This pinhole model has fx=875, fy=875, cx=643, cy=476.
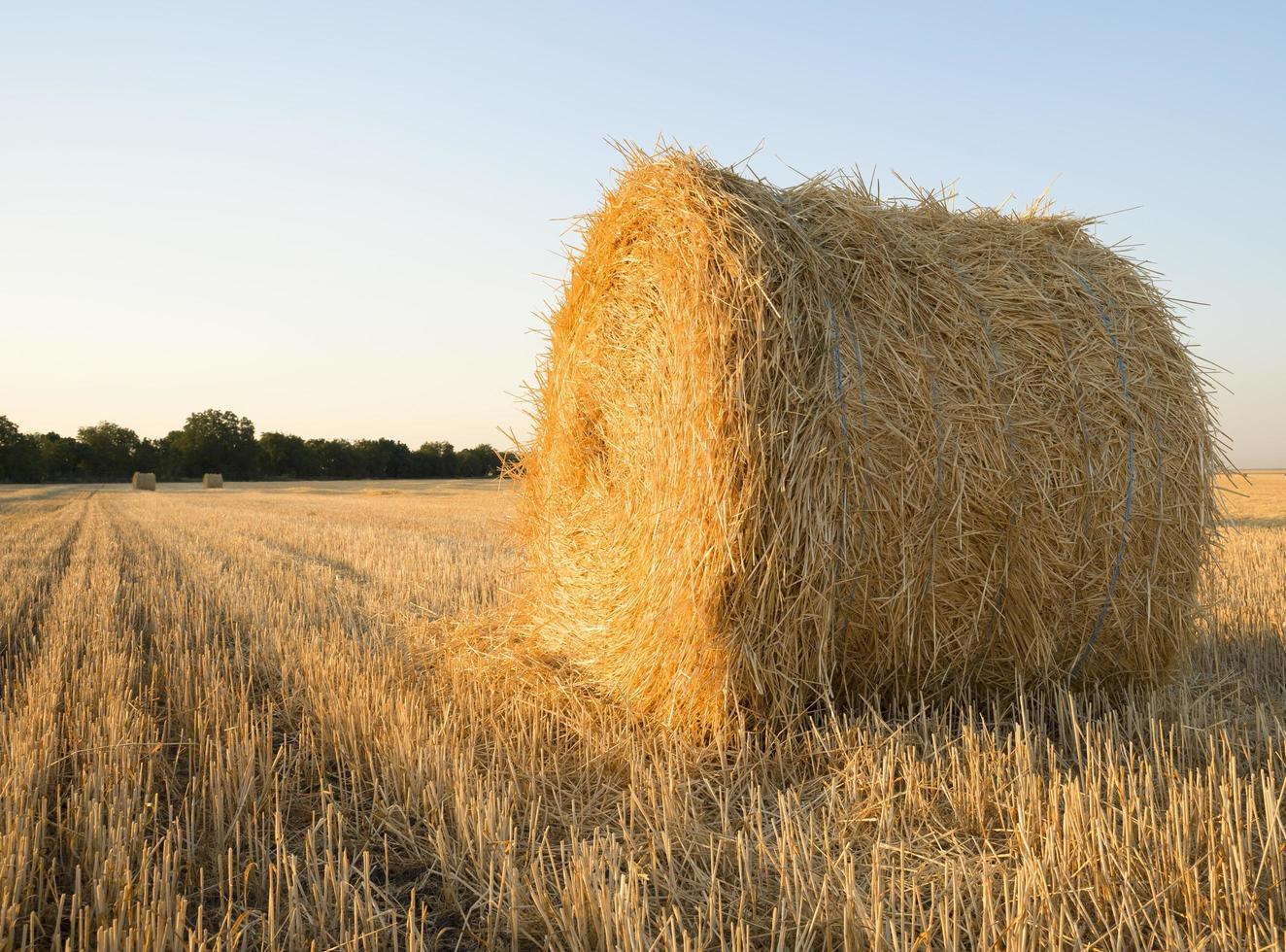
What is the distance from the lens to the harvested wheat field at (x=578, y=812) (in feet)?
7.00

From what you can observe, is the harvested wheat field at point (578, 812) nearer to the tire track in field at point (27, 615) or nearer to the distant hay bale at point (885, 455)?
the tire track in field at point (27, 615)

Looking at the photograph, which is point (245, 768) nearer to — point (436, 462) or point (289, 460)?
point (436, 462)

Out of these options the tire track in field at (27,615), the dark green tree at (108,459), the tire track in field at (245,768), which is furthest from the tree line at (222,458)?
the tire track in field at (245,768)

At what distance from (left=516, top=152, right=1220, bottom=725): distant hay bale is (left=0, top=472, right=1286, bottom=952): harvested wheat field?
28 cm

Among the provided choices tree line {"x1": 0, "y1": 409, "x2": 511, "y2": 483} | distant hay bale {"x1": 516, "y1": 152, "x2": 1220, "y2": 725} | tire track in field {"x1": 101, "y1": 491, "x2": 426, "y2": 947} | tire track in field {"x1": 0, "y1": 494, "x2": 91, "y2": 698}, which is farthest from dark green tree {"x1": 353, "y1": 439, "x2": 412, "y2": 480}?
distant hay bale {"x1": 516, "y1": 152, "x2": 1220, "y2": 725}

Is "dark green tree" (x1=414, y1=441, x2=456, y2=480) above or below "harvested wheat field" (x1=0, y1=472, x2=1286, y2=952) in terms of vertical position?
above

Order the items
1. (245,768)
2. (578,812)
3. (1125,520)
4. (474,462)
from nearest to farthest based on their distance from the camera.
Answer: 1. (578,812)
2. (245,768)
3. (1125,520)
4. (474,462)

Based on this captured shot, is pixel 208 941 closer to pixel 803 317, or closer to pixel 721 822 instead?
pixel 721 822

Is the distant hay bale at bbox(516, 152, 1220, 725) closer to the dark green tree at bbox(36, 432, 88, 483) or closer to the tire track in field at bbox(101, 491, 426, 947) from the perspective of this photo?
the tire track in field at bbox(101, 491, 426, 947)

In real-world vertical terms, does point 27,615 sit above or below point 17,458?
below

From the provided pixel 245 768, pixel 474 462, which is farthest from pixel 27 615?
pixel 474 462

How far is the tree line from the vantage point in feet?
216

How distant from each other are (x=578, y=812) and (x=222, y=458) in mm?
73989

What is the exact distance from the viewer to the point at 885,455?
3.43m
